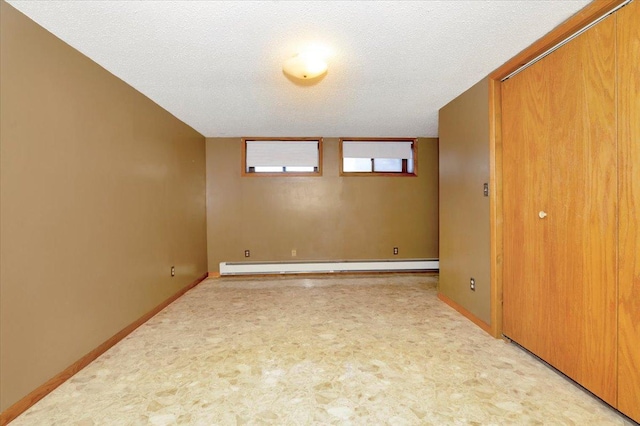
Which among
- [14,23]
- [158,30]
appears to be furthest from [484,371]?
[14,23]

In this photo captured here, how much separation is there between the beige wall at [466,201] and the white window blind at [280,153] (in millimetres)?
2199

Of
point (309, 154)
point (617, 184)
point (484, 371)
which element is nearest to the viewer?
point (617, 184)

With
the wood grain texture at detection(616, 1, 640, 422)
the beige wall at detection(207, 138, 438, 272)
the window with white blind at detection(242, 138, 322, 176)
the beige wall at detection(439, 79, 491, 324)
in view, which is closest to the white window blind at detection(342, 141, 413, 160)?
the beige wall at detection(207, 138, 438, 272)

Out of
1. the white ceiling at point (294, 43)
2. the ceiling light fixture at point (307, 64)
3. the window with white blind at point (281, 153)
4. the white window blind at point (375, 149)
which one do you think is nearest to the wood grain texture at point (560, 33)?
the white ceiling at point (294, 43)

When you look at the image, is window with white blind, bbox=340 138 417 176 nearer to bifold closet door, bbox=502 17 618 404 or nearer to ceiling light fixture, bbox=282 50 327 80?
bifold closet door, bbox=502 17 618 404

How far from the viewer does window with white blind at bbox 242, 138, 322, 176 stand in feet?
15.9

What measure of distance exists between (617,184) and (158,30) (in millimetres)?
2829

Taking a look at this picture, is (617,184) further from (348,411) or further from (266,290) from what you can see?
(266,290)

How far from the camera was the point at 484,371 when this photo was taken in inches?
77.4

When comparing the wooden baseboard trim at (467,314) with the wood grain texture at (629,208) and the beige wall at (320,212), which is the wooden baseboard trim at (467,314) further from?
the beige wall at (320,212)

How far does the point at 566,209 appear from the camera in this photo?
1847 millimetres

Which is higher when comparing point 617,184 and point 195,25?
point 195,25

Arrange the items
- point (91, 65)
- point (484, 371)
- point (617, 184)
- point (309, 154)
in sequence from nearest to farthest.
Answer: point (617, 184) → point (484, 371) → point (91, 65) → point (309, 154)

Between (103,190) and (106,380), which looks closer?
(106,380)
